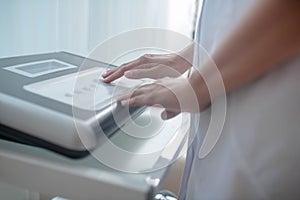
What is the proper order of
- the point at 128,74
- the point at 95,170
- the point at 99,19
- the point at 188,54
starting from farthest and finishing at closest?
the point at 99,19, the point at 188,54, the point at 128,74, the point at 95,170

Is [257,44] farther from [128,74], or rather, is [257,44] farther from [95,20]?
[95,20]

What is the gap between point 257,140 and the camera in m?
0.54

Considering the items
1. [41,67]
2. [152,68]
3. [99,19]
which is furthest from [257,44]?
[99,19]

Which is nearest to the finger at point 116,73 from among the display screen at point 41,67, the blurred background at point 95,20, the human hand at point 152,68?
the human hand at point 152,68

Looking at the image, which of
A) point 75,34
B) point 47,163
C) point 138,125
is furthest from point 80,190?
point 75,34

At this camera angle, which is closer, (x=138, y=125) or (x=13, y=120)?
(x=13, y=120)

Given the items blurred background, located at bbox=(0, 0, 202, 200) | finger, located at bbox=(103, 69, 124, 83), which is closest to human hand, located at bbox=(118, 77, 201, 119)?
finger, located at bbox=(103, 69, 124, 83)

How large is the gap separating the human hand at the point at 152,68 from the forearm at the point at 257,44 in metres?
0.13

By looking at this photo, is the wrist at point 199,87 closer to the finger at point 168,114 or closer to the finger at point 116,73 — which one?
the finger at point 168,114

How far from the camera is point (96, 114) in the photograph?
492 millimetres

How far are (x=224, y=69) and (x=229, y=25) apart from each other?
10 centimetres

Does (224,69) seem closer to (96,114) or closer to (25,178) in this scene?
(96,114)

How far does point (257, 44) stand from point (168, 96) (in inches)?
5.8

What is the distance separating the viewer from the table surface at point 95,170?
0.47 meters
